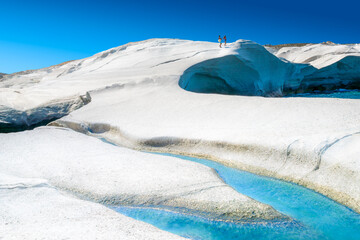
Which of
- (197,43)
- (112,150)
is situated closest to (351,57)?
(197,43)

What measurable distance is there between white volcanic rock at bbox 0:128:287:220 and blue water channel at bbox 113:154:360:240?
16 cm

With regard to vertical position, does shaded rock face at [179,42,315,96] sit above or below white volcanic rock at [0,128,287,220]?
above

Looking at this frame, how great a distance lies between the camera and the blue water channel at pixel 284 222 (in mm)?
3553

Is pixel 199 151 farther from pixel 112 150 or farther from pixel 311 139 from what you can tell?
pixel 311 139

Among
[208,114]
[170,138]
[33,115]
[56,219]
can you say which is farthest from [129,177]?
[33,115]

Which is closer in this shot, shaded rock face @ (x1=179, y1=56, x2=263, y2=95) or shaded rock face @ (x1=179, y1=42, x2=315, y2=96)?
shaded rock face @ (x1=179, y1=56, x2=263, y2=95)

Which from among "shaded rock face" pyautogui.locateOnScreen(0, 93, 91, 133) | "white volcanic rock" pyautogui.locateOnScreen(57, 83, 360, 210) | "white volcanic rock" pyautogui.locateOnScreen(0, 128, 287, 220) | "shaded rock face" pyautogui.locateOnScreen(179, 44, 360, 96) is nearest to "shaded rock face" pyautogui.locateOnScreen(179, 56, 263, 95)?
"shaded rock face" pyautogui.locateOnScreen(179, 44, 360, 96)

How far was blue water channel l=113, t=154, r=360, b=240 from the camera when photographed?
11.7ft

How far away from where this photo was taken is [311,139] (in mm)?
5270

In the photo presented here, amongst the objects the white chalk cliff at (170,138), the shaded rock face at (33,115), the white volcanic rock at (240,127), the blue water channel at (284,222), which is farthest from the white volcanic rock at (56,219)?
the shaded rock face at (33,115)

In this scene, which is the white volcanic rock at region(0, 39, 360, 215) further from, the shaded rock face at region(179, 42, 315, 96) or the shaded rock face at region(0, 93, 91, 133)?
the shaded rock face at region(0, 93, 91, 133)

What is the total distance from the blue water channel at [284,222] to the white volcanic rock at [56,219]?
1.51 feet

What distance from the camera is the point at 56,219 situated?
134 inches

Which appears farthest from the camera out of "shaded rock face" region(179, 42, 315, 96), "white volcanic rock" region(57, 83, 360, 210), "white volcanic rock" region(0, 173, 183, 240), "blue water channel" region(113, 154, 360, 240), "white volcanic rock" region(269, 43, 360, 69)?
"white volcanic rock" region(269, 43, 360, 69)
